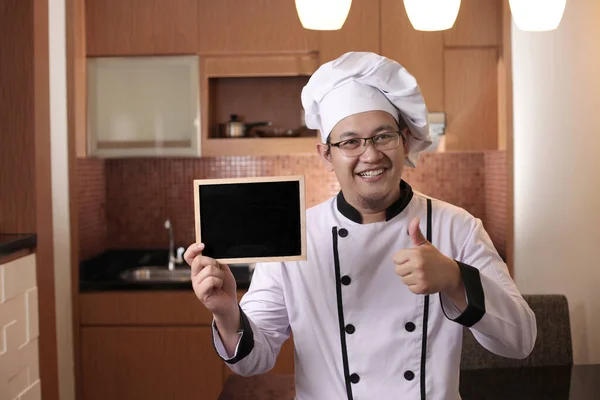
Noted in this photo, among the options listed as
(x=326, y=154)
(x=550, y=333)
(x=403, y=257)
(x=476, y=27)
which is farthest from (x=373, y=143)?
(x=476, y=27)

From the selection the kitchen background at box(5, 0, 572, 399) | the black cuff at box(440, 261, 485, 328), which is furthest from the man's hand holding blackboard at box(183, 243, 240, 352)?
the kitchen background at box(5, 0, 572, 399)

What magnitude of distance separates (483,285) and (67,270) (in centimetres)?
219


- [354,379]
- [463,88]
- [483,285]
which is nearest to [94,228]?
[463,88]

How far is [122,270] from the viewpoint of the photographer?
3.59 meters

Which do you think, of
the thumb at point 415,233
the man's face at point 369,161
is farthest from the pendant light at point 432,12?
the thumb at point 415,233

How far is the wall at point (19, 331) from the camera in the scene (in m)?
2.32

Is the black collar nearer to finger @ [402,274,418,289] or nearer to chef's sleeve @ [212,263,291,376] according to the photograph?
chef's sleeve @ [212,263,291,376]

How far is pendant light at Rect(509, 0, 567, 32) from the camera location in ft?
5.32

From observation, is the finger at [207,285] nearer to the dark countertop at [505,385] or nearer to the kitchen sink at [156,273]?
the dark countertop at [505,385]

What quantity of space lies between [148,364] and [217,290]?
1900 millimetres

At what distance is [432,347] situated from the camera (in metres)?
1.53

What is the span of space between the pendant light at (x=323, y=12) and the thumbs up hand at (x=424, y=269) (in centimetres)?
62

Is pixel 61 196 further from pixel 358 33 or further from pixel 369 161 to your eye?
pixel 369 161

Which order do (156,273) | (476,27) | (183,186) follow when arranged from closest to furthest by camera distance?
(476,27), (156,273), (183,186)
